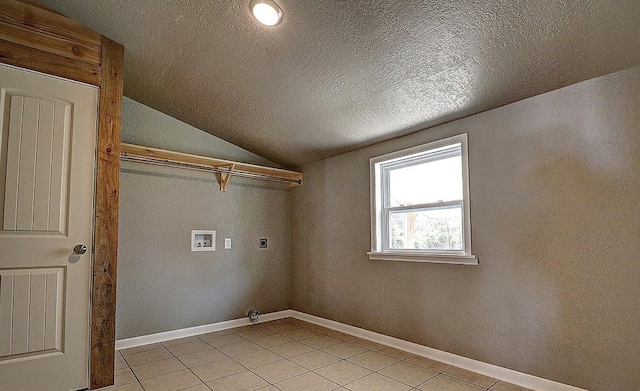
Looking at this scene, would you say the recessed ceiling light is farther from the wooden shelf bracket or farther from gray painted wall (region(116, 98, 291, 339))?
gray painted wall (region(116, 98, 291, 339))

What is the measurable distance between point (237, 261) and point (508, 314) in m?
2.84

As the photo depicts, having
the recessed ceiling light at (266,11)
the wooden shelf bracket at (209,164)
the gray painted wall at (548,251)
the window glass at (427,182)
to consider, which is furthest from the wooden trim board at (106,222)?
the window glass at (427,182)

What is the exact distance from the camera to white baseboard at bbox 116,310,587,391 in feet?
7.71

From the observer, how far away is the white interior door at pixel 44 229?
2.14 metres

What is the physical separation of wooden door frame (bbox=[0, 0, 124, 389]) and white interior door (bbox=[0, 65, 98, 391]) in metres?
0.06

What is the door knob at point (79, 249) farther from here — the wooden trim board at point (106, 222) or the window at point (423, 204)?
the window at point (423, 204)

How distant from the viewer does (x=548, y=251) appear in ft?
7.66

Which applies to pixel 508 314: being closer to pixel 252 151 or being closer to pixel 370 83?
pixel 370 83

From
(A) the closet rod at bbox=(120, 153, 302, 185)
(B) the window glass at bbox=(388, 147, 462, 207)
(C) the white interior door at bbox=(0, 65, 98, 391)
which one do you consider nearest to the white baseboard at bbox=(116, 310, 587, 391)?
(C) the white interior door at bbox=(0, 65, 98, 391)

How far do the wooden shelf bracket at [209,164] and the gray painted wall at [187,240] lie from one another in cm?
10

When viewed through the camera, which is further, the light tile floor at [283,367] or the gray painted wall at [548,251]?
the light tile floor at [283,367]

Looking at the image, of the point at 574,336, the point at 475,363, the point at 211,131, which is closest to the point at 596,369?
the point at 574,336

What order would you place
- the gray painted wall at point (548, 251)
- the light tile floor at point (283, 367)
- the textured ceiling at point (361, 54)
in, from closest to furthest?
the textured ceiling at point (361, 54)
the gray painted wall at point (548, 251)
the light tile floor at point (283, 367)

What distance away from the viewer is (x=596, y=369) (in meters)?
2.11
